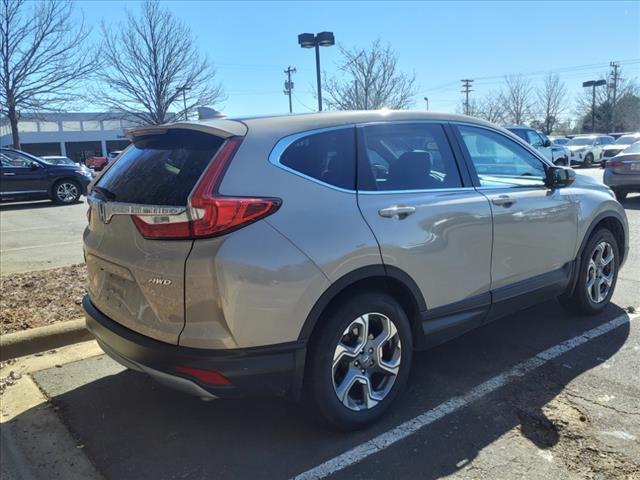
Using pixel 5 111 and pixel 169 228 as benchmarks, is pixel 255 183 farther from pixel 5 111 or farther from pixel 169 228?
pixel 5 111

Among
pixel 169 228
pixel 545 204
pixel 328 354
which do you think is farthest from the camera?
pixel 545 204

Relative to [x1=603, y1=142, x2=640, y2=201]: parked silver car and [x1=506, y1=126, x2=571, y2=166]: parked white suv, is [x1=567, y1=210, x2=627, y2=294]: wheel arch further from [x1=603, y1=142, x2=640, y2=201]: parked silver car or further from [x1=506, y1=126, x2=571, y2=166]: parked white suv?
[x1=506, y1=126, x2=571, y2=166]: parked white suv

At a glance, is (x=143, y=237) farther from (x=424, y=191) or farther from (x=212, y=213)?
(x=424, y=191)

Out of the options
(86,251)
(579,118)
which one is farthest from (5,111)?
(579,118)

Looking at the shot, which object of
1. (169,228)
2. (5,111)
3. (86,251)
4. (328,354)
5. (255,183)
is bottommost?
(328,354)

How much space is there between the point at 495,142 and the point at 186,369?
2.81 m

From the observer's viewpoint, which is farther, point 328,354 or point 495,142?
point 495,142

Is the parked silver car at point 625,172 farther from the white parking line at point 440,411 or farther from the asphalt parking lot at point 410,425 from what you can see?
the asphalt parking lot at point 410,425

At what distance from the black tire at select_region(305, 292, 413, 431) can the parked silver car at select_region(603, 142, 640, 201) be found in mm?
10732

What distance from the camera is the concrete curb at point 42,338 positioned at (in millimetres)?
4168

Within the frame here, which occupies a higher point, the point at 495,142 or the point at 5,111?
the point at 5,111

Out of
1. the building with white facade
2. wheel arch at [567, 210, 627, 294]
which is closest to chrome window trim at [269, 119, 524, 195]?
wheel arch at [567, 210, 627, 294]

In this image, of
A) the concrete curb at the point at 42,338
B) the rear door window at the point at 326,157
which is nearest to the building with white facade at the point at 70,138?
the concrete curb at the point at 42,338

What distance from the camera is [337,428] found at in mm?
2977
